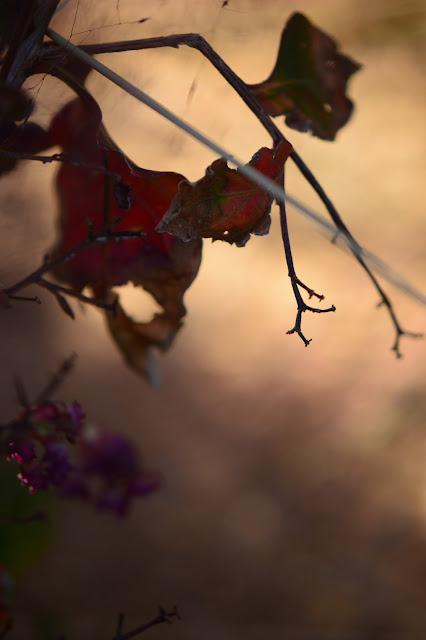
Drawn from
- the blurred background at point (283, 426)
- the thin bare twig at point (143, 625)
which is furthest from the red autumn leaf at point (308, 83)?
Answer: the thin bare twig at point (143, 625)

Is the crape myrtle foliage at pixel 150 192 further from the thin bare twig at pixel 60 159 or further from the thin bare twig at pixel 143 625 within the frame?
the thin bare twig at pixel 143 625

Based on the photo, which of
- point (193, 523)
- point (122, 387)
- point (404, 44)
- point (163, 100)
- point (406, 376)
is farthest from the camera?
point (122, 387)

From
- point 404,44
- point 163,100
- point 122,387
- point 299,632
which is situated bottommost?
point 299,632

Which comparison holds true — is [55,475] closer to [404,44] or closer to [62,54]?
[62,54]

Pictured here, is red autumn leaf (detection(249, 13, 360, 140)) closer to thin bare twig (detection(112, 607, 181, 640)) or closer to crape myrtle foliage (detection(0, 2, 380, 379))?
crape myrtle foliage (detection(0, 2, 380, 379))

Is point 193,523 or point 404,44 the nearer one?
point 404,44

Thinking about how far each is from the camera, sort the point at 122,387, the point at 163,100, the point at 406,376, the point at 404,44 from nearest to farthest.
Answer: the point at 163,100, the point at 404,44, the point at 406,376, the point at 122,387

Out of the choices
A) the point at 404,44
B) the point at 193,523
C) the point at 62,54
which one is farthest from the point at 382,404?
the point at 62,54
